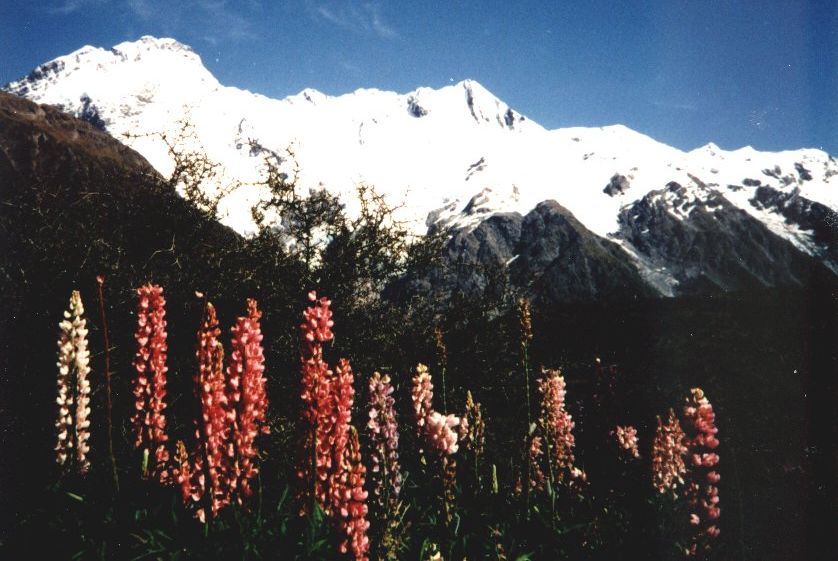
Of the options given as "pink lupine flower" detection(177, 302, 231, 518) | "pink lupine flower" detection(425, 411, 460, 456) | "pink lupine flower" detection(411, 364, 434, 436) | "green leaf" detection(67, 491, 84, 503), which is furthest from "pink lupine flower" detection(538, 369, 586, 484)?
"green leaf" detection(67, 491, 84, 503)

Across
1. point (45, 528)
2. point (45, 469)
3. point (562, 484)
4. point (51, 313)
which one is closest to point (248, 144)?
point (51, 313)

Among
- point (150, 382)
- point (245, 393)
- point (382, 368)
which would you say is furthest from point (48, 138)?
point (245, 393)

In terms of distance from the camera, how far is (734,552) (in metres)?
4.34

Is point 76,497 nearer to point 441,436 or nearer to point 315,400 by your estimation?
point 315,400

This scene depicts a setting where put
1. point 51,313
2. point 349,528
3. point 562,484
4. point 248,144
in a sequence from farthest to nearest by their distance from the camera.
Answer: point 248,144 → point 51,313 → point 562,484 → point 349,528

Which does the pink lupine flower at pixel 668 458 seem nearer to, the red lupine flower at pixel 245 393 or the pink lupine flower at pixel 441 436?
the pink lupine flower at pixel 441 436

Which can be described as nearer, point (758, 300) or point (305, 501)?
point (305, 501)

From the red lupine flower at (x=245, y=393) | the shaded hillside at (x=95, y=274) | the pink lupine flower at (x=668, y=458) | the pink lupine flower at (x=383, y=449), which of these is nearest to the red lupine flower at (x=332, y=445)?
the pink lupine flower at (x=383, y=449)

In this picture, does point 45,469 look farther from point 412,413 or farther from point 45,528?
point 412,413

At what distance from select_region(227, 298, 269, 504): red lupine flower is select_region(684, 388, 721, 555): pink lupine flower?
322cm

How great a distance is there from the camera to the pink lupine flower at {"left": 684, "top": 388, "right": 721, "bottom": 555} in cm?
405

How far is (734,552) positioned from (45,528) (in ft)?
19.4

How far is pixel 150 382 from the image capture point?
4.73m

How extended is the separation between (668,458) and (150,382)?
17.3 ft
